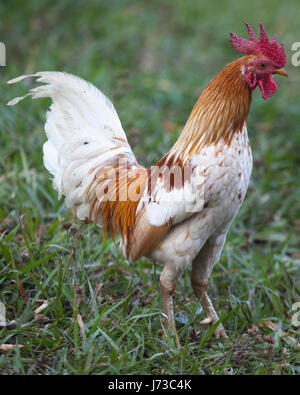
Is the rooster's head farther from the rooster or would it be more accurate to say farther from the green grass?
the green grass

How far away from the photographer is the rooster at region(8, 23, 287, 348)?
268 cm

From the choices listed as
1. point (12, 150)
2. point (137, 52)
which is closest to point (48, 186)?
point (12, 150)

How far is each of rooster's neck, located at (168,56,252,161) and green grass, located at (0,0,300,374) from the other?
1.10 metres

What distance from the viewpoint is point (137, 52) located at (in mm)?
6988

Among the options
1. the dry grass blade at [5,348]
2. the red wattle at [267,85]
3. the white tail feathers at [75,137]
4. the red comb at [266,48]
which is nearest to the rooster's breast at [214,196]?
the red wattle at [267,85]

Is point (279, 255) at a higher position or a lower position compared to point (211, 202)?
lower

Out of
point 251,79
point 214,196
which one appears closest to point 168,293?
point 214,196

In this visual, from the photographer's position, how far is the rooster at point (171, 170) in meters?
2.68

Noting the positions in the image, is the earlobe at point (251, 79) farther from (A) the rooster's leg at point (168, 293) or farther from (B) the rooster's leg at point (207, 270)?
(A) the rooster's leg at point (168, 293)

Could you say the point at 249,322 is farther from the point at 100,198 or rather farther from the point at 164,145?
the point at 164,145

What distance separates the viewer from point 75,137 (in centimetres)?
298

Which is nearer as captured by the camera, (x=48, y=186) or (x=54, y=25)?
(x=48, y=186)

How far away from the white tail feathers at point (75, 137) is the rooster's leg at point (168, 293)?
2.32 ft

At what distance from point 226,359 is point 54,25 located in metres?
5.96
